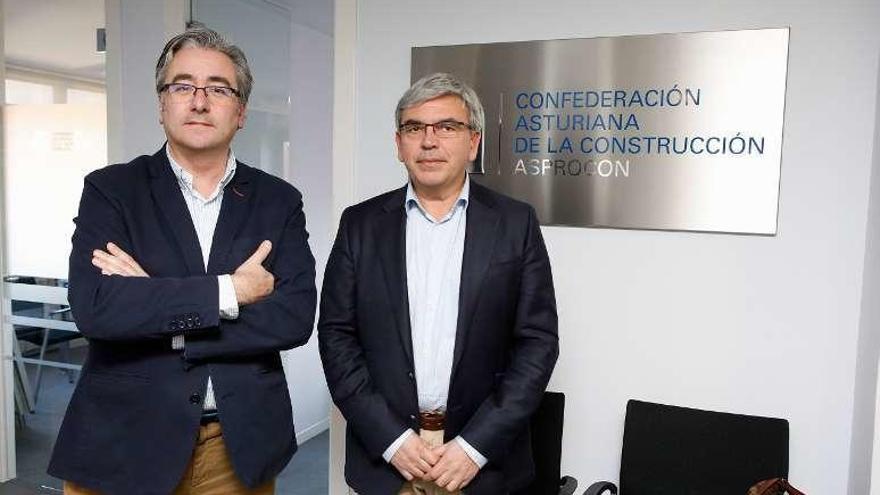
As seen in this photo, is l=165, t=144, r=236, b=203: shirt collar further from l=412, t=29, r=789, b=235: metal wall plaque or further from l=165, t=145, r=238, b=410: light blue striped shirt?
l=412, t=29, r=789, b=235: metal wall plaque

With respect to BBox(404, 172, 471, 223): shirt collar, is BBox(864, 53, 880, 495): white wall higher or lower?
lower

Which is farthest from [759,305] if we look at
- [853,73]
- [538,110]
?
[538,110]

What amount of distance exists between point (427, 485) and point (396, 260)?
0.63 meters

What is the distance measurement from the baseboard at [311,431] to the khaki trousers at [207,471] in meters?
2.57

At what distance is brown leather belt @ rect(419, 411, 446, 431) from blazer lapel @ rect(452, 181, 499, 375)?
13cm

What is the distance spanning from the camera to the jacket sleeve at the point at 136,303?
1.52 meters

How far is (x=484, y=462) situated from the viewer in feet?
5.74

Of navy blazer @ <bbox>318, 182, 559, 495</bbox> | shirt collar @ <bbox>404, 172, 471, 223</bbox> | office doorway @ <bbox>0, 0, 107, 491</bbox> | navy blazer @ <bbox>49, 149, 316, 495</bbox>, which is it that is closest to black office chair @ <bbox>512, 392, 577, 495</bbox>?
navy blazer @ <bbox>318, 182, 559, 495</bbox>

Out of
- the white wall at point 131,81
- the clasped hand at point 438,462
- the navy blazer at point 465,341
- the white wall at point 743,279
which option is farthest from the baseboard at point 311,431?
the clasped hand at point 438,462

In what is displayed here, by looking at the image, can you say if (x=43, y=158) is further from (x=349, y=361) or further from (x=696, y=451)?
(x=696, y=451)

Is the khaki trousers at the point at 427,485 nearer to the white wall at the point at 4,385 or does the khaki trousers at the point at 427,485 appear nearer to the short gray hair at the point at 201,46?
the short gray hair at the point at 201,46

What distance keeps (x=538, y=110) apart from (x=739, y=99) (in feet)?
2.21

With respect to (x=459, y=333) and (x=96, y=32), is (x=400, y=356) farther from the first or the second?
(x=96, y=32)

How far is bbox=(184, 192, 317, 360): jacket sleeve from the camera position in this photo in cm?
161
